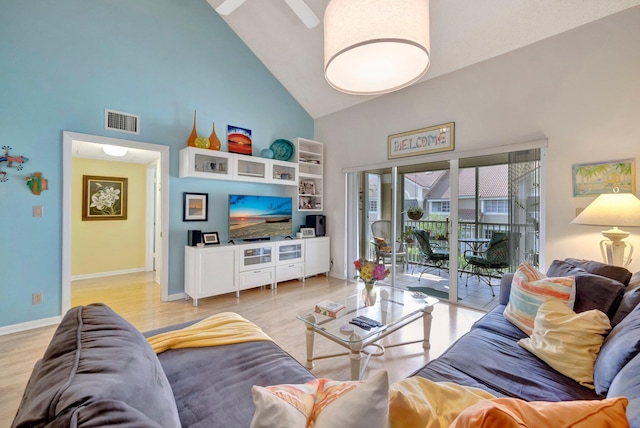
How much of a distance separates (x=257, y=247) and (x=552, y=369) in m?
3.34

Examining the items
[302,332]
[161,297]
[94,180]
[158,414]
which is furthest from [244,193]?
[158,414]

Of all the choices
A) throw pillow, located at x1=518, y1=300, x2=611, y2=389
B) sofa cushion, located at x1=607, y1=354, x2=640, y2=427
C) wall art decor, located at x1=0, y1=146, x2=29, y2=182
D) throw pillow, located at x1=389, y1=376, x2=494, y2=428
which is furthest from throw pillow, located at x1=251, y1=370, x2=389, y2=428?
wall art decor, located at x1=0, y1=146, x2=29, y2=182

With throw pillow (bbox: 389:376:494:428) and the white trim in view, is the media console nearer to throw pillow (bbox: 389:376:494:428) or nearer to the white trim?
the white trim

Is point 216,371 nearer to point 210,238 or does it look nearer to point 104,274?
point 210,238

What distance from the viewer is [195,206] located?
3840mm

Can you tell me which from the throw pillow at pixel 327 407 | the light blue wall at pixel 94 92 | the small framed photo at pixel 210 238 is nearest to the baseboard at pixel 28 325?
the light blue wall at pixel 94 92

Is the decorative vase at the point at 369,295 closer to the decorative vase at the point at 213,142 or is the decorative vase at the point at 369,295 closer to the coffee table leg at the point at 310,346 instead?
the coffee table leg at the point at 310,346

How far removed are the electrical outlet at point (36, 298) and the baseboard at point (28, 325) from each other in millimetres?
181

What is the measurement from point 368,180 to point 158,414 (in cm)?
415

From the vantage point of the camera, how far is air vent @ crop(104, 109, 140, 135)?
10.4 ft

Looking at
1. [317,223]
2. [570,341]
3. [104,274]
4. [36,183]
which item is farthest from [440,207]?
[104,274]

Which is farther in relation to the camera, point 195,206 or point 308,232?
point 308,232

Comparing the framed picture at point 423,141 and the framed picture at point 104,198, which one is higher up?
the framed picture at point 423,141

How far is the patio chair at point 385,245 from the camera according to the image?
4320 millimetres
